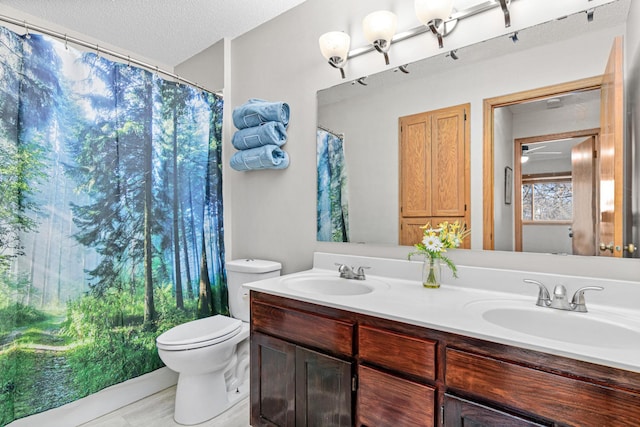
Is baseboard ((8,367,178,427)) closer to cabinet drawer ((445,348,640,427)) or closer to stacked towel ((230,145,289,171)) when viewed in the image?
stacked towel ((230,145,289,171))

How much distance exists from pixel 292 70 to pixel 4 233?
1778mm

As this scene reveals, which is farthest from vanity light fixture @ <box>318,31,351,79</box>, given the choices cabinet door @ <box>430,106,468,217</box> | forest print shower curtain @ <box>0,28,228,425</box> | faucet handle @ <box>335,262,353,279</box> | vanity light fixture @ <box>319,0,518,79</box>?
faucet handle @ <box>335,262,353,279</box>

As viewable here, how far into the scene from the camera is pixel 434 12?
57.4 inches

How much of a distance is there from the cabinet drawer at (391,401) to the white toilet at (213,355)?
0.94 metres

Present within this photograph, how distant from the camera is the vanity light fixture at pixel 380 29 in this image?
1.62 m

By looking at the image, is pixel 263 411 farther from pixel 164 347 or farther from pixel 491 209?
pixel 491 209

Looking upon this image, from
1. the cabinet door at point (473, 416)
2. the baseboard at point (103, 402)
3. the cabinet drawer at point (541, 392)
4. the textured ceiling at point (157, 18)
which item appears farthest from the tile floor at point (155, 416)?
the textured ceiling at point (157, 18)

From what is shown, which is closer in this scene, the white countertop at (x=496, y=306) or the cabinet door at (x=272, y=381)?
the white countertop at (x=496, y=306)

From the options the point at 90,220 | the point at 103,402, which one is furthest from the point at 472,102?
the point at 103,402

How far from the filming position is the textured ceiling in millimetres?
2045

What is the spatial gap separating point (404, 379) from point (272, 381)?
26.9 inches

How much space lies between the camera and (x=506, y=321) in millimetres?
1200

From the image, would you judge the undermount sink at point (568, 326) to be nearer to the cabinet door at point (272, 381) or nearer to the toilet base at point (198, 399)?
the cabinet door at point (272, 381)

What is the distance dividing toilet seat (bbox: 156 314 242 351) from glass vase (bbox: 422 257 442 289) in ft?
3.76
